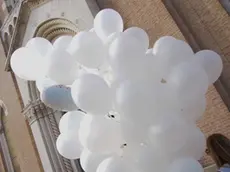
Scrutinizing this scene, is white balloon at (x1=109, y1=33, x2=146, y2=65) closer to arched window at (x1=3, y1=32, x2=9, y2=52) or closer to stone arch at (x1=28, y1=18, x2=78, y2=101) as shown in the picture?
stone arch at (x1=28, y1=18, x2=78, y2=101)

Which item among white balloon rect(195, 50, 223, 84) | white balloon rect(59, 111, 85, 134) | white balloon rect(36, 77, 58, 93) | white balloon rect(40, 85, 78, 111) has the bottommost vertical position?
white balloon rect(195, 50, 223, 84)

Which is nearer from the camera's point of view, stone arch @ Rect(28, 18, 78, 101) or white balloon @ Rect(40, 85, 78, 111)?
white balloon @ Rect(40, 85, 78, 111)

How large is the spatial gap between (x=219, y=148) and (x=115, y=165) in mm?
2037

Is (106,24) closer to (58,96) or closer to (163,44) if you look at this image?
(163,44)

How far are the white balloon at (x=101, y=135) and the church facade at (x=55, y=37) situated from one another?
2320 millimetres

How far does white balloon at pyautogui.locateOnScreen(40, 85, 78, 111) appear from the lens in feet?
12.9

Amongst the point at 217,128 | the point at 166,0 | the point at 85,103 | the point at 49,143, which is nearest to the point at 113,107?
the point at 85,103

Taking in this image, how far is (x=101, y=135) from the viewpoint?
3.42m

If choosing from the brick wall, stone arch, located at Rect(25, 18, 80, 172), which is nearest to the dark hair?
the brick wall

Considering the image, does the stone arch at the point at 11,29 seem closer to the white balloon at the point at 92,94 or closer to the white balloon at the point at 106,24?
the white balloon at the point at 106,24

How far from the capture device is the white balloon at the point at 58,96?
12.9 ft

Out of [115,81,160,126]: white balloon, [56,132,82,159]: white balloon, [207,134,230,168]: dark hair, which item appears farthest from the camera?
[207,134,230,168]: dark hair

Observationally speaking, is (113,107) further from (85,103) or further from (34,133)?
(34,133)

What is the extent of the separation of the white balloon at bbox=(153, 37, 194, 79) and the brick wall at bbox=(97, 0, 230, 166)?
6.77 feet
